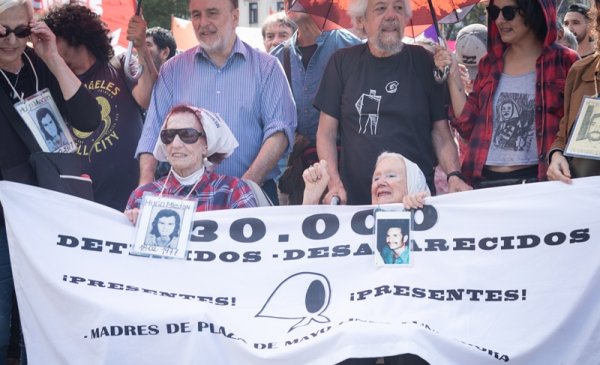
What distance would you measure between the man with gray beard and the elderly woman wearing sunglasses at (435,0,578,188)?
27cm

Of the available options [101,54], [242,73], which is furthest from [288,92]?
[101,54]

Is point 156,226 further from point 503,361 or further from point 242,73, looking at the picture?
point 503,361

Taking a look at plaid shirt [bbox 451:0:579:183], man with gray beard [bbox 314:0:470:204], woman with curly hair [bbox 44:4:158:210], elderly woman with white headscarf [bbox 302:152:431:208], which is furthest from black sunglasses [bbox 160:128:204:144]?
plaid shirt [bbox 451:0:579:183]

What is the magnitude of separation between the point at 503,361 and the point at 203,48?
2838 millimetres

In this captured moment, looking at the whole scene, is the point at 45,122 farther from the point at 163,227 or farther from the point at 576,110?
the point at 576,110

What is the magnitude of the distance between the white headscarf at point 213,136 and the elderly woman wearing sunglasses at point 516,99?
1325mm

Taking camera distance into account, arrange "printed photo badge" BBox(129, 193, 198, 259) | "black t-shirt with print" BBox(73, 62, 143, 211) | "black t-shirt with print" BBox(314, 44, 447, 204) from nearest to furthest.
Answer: "printed photo badge" BBox(129, 193, 198, 259)
"black t-shirt with print" BBox(314, 44, 447, 204)
"black t-shirt with print" BBox(73, 62, 143, 211)

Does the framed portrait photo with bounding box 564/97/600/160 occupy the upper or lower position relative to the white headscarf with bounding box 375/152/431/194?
upper

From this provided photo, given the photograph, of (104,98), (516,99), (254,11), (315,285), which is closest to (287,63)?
(104,98)

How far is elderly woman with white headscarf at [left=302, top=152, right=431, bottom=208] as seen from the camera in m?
5.41

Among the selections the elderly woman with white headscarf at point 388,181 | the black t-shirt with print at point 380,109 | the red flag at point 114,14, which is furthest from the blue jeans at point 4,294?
the red flag at point 114,14

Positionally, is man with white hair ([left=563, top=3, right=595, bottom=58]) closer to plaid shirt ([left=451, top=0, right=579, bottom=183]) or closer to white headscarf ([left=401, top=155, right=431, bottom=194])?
plaid shirt ([left=451, top=0, right=579, bottom=183])

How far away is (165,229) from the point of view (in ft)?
17.7

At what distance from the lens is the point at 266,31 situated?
8.84 meters
